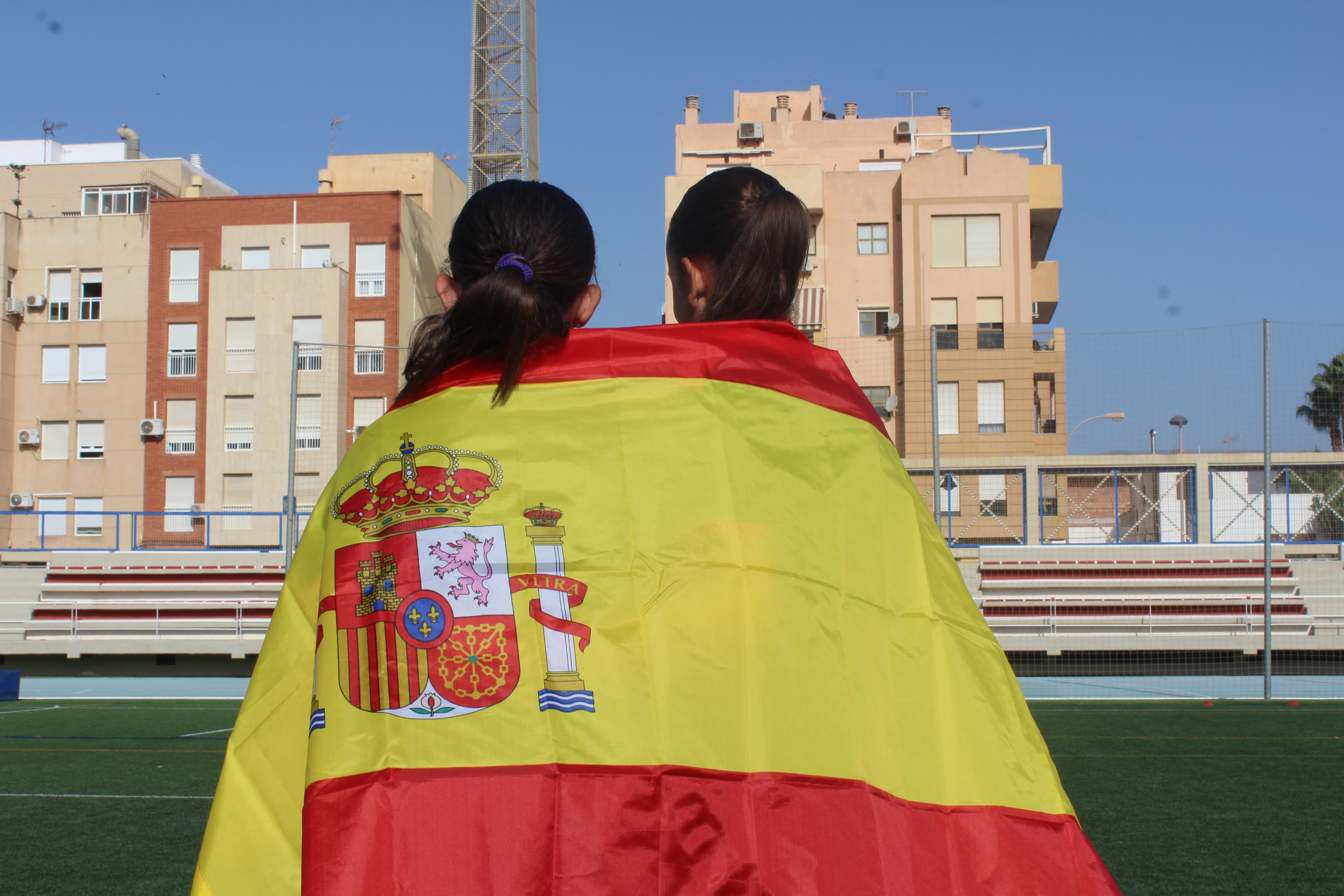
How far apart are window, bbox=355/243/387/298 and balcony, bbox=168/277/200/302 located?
4.01 m

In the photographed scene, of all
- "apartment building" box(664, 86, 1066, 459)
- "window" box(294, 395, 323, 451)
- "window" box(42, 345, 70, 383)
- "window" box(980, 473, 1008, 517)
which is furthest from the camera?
"window" box(42, 345, 70, 383)

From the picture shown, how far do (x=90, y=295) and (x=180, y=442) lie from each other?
4.86m

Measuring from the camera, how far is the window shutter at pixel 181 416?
1115 inches

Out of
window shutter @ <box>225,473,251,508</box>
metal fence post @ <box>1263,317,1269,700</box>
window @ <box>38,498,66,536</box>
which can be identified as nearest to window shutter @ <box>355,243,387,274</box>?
window shutter @ <box>225,473,251,508</box>

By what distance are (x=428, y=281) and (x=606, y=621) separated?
2973 centimetres

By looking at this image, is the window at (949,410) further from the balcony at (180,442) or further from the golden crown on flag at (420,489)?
the balcony at (180,442)

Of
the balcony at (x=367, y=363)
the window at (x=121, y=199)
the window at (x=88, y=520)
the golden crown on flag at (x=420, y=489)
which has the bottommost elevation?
the window at (x=88, y=520)

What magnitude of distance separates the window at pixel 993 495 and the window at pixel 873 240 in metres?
11.3

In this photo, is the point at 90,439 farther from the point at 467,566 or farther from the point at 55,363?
the point at 467,566

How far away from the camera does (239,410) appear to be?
92.7 feet

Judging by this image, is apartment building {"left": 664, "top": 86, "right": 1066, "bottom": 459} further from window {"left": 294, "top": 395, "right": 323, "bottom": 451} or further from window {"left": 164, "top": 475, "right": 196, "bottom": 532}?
window {"left": 164, "top": 475, "right": 196, "bottom": 532}

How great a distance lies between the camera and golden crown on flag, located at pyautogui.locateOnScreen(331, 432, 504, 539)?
4.33 feet

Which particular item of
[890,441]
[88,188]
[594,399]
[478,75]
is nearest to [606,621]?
[594,399]

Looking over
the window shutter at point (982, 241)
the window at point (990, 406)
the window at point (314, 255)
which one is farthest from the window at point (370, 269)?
the window at point (990, 406)
